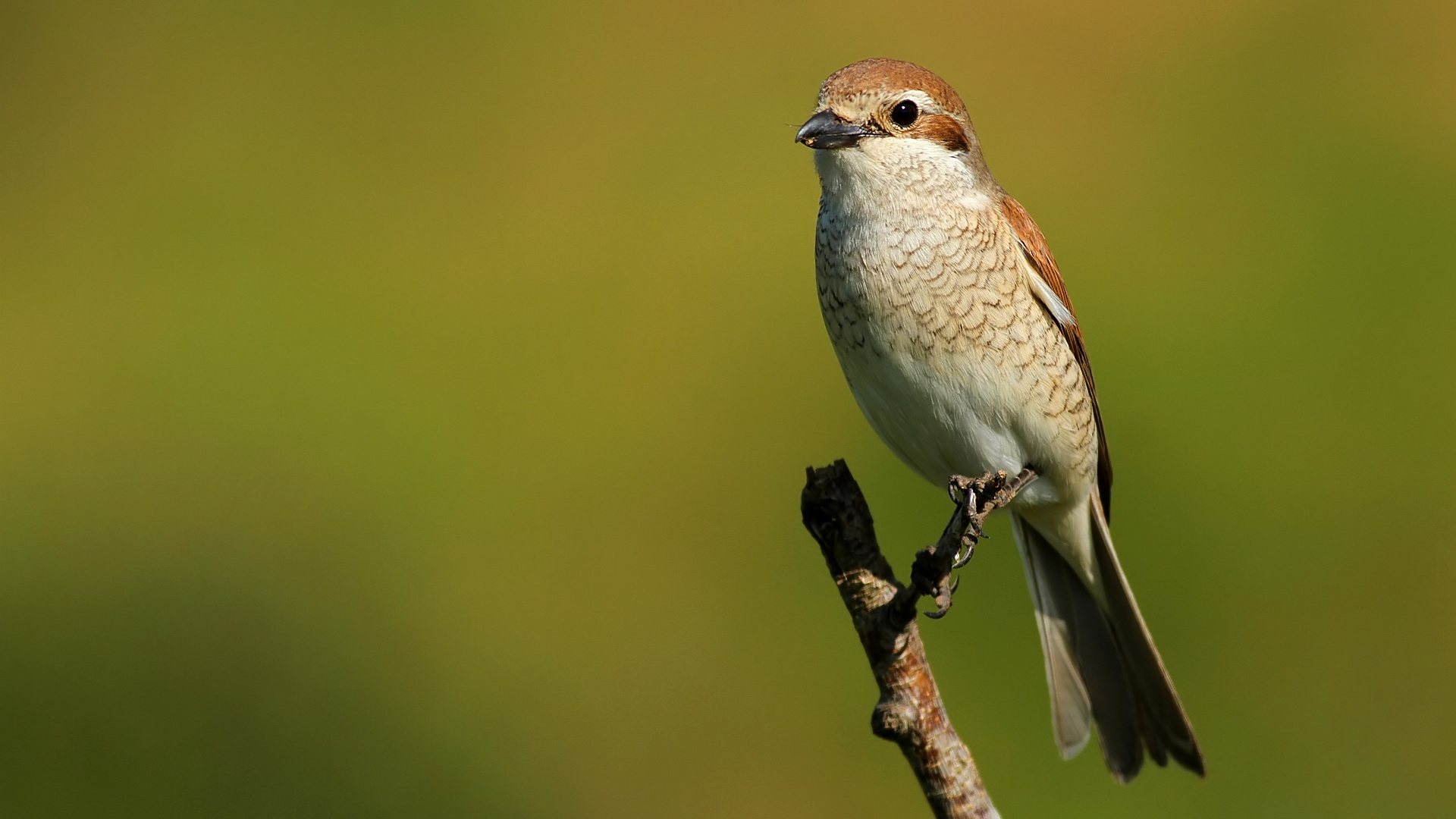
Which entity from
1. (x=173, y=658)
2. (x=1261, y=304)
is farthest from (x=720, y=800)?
(x=1261, y=304)

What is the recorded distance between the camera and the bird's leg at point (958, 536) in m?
2.62

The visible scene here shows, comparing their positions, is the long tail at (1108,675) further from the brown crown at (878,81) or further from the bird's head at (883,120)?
the brown crown at (878,81)

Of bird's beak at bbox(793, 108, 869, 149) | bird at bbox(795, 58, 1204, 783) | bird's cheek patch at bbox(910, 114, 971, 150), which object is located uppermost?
bird's cheek patch at bbox(910, 114, 971, 150)

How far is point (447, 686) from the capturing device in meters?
4.73

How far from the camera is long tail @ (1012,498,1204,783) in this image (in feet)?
11.3

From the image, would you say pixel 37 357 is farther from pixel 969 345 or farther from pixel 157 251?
pixel 969 345

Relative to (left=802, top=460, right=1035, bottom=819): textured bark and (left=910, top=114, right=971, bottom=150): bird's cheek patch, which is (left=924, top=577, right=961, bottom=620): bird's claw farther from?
(left=910, top=114, right=971, bottom=150): bird's cheek patch

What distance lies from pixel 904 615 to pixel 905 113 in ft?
3.81

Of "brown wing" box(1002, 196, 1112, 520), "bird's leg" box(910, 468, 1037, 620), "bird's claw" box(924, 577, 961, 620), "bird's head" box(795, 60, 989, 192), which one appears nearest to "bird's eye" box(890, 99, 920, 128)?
"bird's head" box(795, 60, 989, 192)

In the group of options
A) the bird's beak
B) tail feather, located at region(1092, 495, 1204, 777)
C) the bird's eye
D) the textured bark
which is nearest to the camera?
the textured bark

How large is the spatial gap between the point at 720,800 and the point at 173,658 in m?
1.97

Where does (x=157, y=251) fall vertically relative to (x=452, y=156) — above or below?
below

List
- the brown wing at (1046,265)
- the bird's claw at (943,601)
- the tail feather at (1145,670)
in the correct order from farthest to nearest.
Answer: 1. the tail feather at (1145,670)
2. the brown wing at (1046,265)
3. the bird's claw at (943,601)

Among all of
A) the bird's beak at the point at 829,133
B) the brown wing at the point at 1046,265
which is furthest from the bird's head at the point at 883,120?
the brown wing at the point at 1046,265
